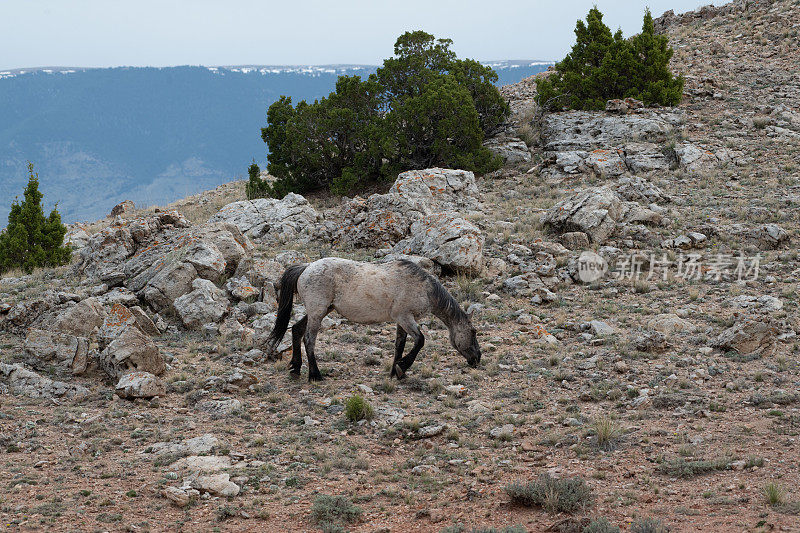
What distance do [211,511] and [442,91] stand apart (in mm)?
19945

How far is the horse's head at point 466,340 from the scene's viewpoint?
10.4 metres

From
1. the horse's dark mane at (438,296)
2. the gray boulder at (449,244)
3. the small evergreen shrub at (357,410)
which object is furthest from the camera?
the gray boulder at (449,244)

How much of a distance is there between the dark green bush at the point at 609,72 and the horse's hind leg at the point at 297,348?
20.9m

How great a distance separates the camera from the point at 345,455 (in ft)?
24.8

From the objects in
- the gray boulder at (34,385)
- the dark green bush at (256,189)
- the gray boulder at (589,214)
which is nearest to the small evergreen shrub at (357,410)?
the gray boulder at (34,385)

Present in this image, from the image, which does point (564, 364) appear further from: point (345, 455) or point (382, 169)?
point (382, 169)

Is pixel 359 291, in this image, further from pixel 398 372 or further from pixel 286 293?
pixel 398 372

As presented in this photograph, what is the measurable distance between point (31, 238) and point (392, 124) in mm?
14131

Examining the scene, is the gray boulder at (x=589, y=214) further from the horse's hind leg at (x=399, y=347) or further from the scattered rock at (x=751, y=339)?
the horse's hind leg at (x=399, y=347)

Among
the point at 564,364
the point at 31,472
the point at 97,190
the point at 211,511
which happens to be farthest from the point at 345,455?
the point at 97,190

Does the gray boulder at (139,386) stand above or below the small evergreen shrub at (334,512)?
below

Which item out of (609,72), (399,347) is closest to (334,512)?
(399,347)

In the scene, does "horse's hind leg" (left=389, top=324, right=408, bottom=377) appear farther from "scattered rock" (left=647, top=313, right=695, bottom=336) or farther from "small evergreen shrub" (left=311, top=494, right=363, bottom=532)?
"scattered rock" (left=647, top=313, right=695, bottom=336)

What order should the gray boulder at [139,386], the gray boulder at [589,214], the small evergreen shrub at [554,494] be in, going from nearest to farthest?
the small evergreen shrub at [554,494]
the gray boulder at [139,386]
the gray boulder at [589,214]
